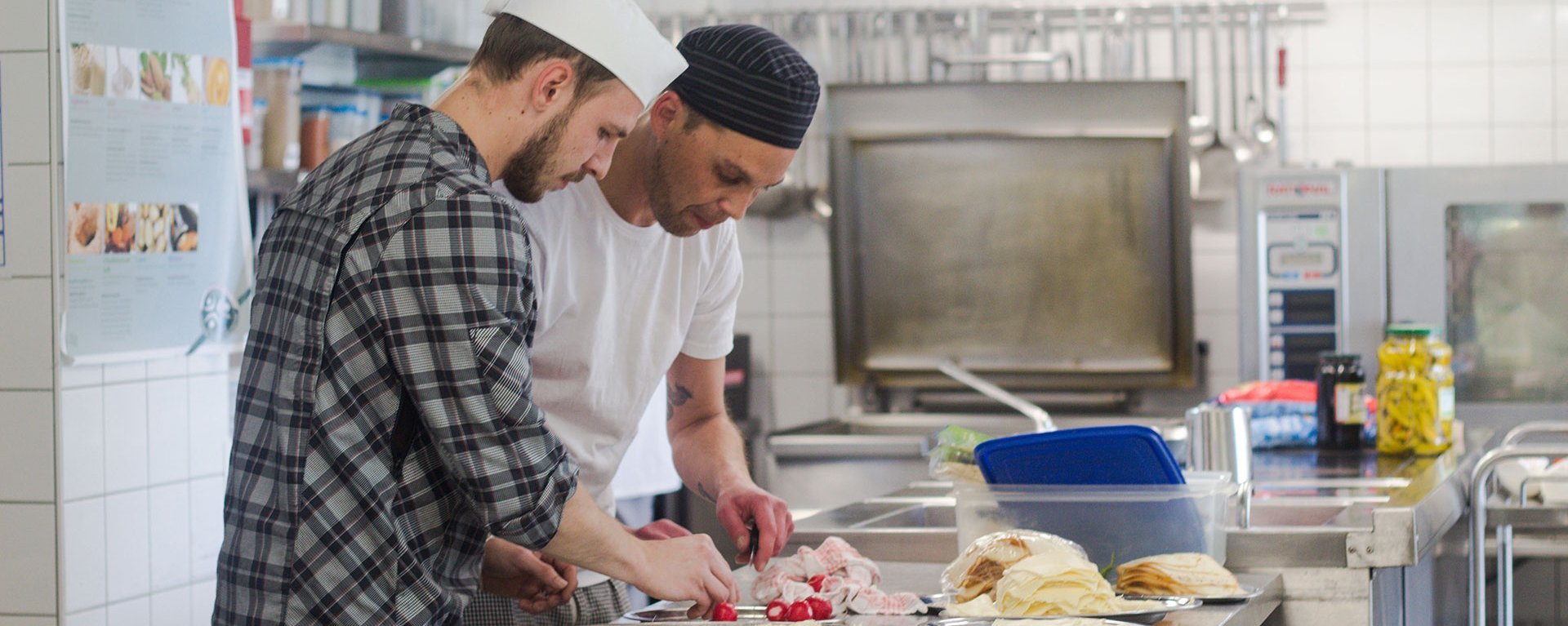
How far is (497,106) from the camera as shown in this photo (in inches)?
57.7

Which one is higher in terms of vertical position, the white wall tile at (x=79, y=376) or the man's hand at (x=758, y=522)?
the white wall tile at (x=79, y=376)

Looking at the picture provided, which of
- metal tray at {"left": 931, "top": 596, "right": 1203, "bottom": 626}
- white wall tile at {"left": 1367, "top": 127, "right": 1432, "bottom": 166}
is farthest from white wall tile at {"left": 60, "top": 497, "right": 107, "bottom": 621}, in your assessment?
white wall tile at {"left": 1367, "top": 127, "right": 1432, "bottom": 166}

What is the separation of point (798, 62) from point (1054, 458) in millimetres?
551

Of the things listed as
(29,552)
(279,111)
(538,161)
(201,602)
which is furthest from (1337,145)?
(29,552)

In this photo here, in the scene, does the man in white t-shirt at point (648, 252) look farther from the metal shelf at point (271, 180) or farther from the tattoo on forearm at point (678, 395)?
the metal shelf at point (271, 180)

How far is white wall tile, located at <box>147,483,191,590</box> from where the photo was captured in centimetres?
241

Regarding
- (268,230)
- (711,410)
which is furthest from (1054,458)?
(268,230)

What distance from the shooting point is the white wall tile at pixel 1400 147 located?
13.8 feet

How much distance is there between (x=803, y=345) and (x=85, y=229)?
8.36 feet

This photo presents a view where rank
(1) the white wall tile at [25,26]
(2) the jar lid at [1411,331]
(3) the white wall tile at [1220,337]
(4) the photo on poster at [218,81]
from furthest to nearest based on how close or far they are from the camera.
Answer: (3) the white wall tile at [1220,337] → (2) the jar lid at [1411,331] → (4) the photo on poster at [218,81] → (1) the white wall tile at [25,26]

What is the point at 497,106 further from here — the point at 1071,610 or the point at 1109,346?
the point at 1109,346

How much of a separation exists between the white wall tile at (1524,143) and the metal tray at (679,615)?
3384mm

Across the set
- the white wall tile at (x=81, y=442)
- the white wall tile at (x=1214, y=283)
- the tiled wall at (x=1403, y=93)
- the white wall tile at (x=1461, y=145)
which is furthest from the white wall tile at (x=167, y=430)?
the white wall tile at (x=1461, y=145)

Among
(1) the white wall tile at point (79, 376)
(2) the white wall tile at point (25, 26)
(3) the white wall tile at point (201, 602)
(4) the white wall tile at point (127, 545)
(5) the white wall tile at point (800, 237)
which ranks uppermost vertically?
(2) the white wall tile at point (25, 26)
